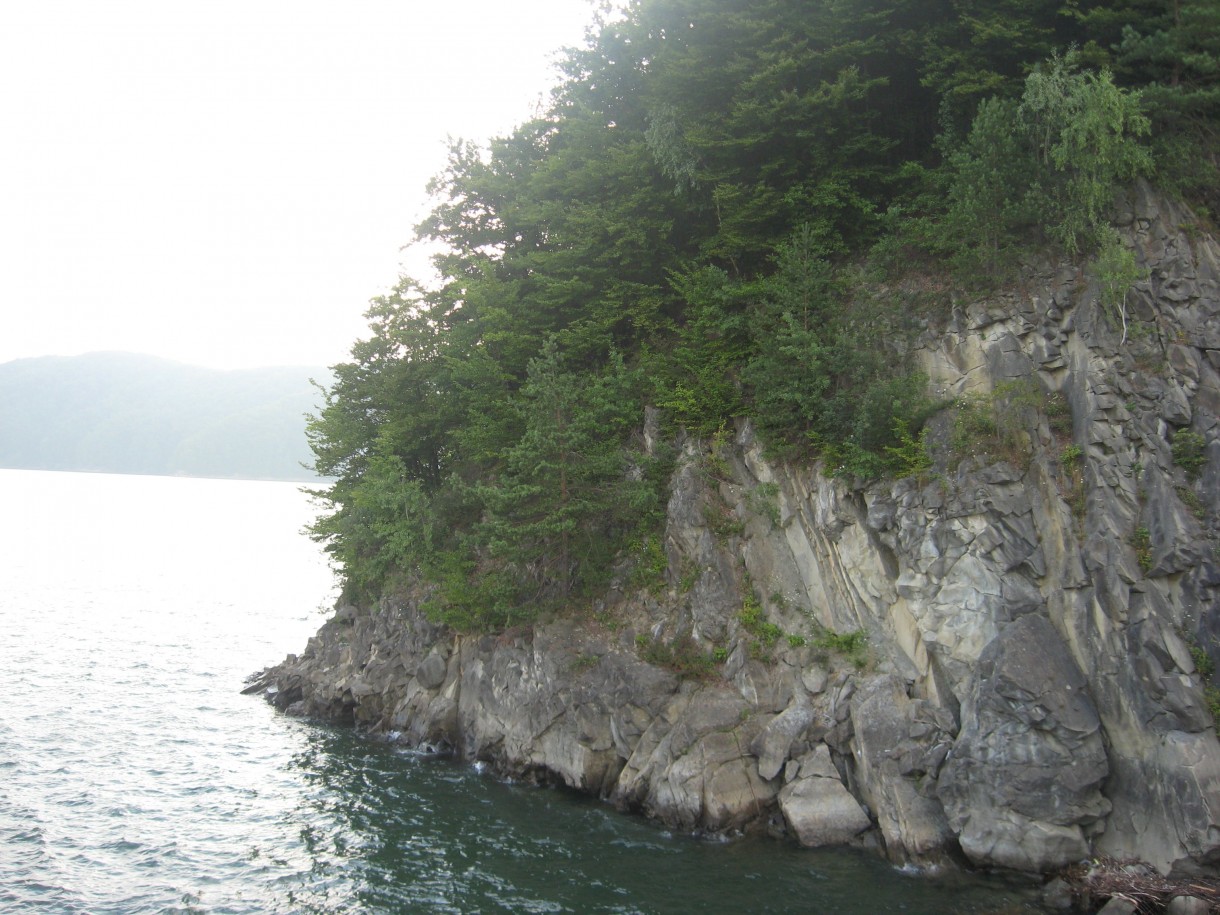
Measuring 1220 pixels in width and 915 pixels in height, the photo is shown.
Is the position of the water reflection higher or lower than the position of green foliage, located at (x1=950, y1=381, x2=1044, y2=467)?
lower

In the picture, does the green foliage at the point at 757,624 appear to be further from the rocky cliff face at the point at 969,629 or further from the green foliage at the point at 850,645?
the green foliage at the point at 850,645

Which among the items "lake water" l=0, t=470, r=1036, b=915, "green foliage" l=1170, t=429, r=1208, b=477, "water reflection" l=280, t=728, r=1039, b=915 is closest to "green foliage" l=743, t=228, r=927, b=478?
"green foliage" l=1170, t=429, r=1208, b=477

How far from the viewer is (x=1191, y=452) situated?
15.0 meters

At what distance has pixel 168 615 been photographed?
4491 cm

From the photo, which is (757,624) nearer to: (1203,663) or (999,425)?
(999,425)

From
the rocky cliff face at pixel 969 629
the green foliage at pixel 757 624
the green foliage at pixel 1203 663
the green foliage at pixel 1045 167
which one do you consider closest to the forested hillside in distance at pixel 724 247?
the green foliage at pixel 1045 167

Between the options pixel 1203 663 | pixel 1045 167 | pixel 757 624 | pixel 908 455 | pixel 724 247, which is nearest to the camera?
pixel 1203 663

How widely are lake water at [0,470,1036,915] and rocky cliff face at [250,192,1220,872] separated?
1283mm

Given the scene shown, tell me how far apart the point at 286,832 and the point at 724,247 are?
20.5 m

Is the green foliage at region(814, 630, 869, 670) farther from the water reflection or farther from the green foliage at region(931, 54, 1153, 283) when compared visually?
the green foliage at region(931, 54, 1153, 283)

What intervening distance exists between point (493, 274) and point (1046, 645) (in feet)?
72.5

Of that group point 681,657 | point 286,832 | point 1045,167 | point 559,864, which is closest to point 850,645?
point 681,657

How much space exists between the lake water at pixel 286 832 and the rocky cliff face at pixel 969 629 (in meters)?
1.28

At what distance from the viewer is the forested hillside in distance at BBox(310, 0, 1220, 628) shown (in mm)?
17922
